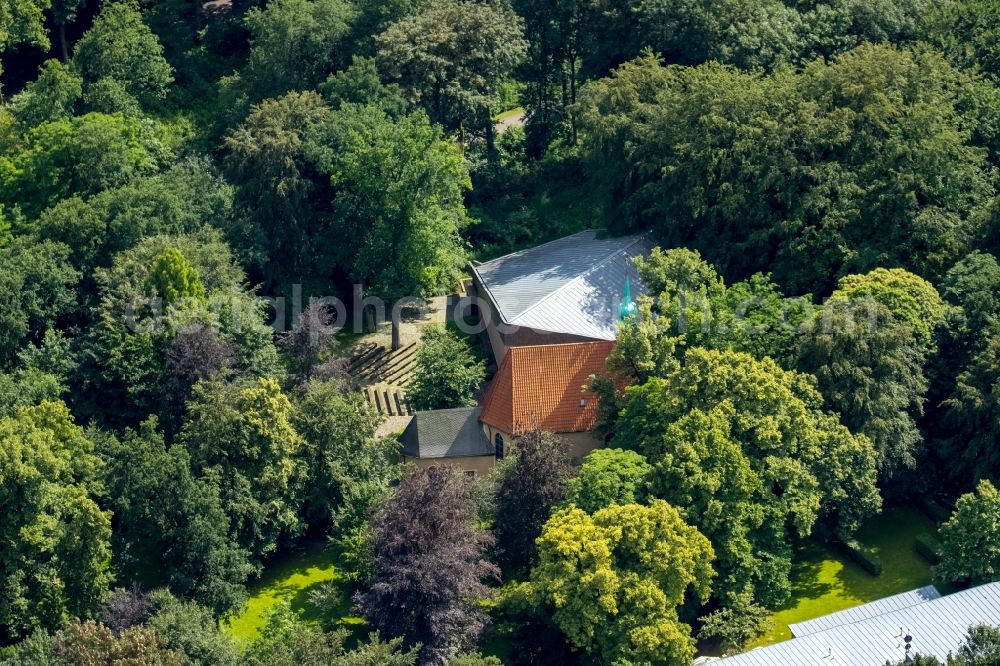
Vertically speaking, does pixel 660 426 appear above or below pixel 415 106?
below

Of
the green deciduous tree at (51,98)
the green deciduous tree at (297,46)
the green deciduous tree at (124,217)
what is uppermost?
the green deciduous tree at (297,46)

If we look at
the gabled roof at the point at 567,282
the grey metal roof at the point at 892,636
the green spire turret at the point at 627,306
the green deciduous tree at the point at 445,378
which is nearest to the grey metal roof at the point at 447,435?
the green deciduous tree at the point at 445,378

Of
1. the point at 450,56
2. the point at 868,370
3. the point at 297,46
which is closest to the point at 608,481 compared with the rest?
the point at 868,370

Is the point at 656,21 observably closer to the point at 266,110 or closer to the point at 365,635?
the point at 266,110

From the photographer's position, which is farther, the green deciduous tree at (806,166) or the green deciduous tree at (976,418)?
the green deciduous tree at (806,166)

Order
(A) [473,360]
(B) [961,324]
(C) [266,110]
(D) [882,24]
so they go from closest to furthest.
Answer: (B) [961,324], (A) [473,360], (C) [266,110], (D) [882,24]

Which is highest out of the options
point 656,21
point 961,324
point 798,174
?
point 656,21

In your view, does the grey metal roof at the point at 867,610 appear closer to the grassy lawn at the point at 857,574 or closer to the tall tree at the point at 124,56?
the grassy lawn at the point at 857,574

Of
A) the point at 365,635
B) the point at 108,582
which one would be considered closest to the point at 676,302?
the point at 365,635
